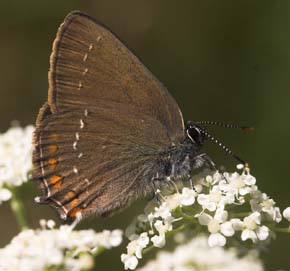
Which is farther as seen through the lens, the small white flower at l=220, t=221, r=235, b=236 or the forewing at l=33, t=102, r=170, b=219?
the forewing at l=33, t=102, r=170, b=219

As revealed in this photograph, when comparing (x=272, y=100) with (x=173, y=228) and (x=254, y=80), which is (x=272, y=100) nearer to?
(x=254, y=80)

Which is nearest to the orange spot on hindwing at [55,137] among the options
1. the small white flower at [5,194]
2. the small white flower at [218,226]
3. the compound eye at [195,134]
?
the small white flower at [5,194]

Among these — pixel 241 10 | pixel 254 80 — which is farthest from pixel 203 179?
pixel 241 10

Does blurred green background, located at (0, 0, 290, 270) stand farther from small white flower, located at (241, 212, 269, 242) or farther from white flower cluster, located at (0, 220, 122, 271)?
white flower cluster, located at (0, 220, 122, 271)

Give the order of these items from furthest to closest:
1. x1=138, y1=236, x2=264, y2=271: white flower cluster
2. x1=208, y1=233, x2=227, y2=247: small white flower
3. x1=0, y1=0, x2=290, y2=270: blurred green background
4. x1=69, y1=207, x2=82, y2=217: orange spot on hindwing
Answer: x1=0, y1=0, x2=290, y2=270: blurred green background → x1=69, y1=207, x2=82, y2=217: orange spot on hindwing → x1=208, y1=233, x2=227, y2=247: small white flower → x1=138, y1=236, x2=264, y2=271: white flower cluster

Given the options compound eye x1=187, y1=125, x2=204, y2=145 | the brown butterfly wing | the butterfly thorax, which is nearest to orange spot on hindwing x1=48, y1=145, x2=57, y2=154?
the brown butterfly wing

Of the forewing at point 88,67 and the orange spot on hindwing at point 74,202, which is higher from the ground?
the forewing at point 88,67

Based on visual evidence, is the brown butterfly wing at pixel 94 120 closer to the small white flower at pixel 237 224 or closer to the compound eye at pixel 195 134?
the compound eye at pixel 195 134
